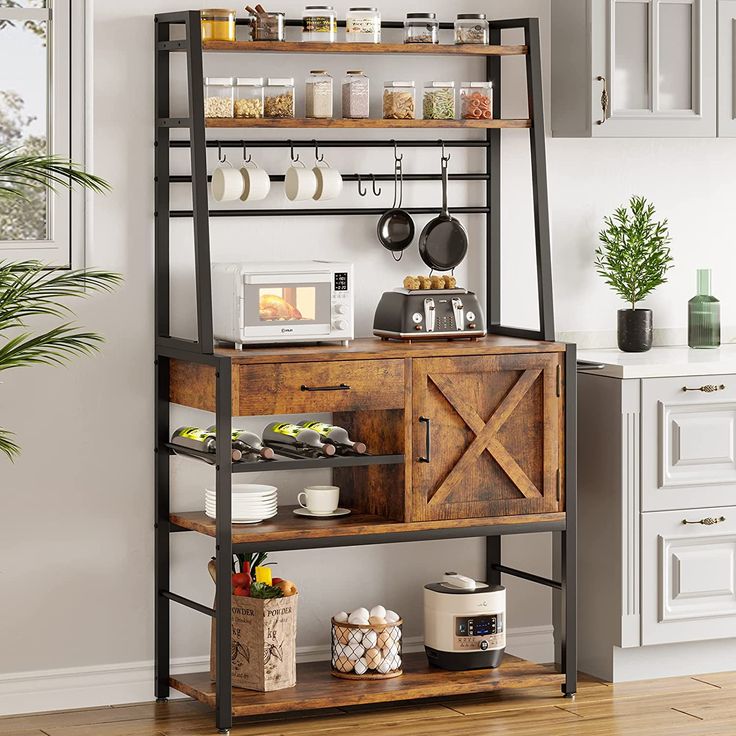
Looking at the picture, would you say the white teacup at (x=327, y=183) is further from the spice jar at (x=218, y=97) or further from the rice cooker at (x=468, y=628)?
the rice cooker at (x=468, y=628)

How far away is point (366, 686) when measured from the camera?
13.0ft

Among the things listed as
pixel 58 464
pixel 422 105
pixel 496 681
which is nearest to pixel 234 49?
pixel 422 105

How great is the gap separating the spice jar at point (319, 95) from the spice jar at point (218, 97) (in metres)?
0.24

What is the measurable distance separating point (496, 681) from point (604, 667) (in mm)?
451

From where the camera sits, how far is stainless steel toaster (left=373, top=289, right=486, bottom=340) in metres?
4.08

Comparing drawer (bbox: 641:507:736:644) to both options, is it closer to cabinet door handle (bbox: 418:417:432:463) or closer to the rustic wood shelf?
cabinet door handle (bbox: 418:417:432:463)

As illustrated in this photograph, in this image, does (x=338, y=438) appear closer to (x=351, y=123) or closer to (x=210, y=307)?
(x=210, y=307)

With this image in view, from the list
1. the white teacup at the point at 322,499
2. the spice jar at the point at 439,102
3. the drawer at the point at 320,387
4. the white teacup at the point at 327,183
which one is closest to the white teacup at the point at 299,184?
the white teacup at the point at 327,183

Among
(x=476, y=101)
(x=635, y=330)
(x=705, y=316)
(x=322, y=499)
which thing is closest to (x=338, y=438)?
(x=322, y=499)

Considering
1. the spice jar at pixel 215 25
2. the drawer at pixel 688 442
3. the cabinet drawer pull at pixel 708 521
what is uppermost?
the spice jar at pixel 215 25

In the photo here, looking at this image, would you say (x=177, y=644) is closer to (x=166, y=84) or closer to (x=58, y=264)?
(x=58, y=264)

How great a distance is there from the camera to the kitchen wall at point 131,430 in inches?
158

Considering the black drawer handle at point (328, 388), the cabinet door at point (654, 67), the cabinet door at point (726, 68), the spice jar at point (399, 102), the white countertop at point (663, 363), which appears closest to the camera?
the black drawer handle at point (328, 388)

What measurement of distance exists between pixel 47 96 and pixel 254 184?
2.08 ft
